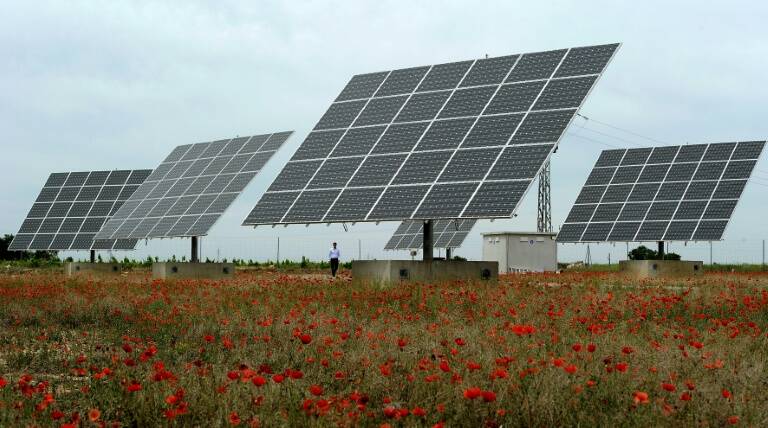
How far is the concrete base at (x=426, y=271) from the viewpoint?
67.9 ft

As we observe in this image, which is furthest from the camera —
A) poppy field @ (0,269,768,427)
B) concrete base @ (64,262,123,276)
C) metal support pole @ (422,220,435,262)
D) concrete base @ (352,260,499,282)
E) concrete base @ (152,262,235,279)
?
concrete base @ (64,262,123,276)

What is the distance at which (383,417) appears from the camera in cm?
604

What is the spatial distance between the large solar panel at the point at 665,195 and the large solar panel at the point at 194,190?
13.9 metres

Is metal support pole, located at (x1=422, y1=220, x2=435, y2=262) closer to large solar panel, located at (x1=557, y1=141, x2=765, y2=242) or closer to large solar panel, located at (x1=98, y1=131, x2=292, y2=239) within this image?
large solar panel, located at (x1=98, y1=131, x2=292, y2=239)

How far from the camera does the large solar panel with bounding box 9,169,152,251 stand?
39656mm

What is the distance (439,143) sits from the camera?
21969mm

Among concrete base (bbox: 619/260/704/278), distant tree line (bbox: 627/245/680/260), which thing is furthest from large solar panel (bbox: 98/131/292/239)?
distant tree line (bbox: 627/245/680/260)

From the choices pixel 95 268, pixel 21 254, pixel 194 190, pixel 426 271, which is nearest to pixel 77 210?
pixel 95 268

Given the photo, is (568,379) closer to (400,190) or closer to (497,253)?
(400,190)

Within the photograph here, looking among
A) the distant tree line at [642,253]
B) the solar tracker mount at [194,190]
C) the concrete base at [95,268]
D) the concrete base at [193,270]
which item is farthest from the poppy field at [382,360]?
the distant tree line at [642,253]

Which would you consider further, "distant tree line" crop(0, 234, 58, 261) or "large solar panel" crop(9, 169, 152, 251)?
"distant tree line" crop(0, 234, 58, 261)

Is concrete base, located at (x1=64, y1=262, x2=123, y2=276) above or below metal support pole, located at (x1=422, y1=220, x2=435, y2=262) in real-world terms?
below

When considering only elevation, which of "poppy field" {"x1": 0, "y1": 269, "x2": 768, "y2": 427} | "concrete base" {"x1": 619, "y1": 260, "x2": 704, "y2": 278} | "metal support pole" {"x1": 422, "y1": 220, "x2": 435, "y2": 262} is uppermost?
"metal support pole" {"x1": 422, "y1": 220, "x2": 435, "y2": 262}

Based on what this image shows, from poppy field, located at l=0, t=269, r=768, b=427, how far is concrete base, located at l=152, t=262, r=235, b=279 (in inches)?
563
